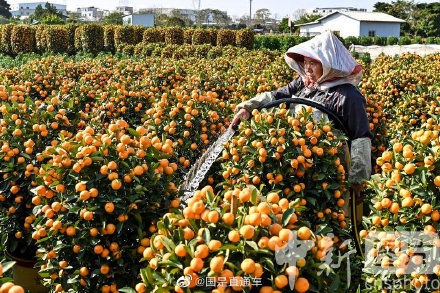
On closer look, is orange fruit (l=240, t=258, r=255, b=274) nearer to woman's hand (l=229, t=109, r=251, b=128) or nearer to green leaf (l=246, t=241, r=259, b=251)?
green leaf (l=246, t=241, r=259, b=251)

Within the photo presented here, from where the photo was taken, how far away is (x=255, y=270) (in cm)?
120

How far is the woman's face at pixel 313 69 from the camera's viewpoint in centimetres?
291

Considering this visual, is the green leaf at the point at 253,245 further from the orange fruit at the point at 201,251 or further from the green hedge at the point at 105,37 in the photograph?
the green hedge at the point at 105,37

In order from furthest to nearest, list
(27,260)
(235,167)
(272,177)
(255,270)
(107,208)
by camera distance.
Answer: (27,260)
(235,167)
(272,177)
(107,208)
(255,270)

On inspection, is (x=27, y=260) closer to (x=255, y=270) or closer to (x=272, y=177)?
(x=272, y=177)

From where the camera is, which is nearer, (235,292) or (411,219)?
(235,292)

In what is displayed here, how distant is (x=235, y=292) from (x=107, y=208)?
945 mm

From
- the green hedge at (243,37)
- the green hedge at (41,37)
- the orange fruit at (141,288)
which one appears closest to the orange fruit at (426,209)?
the orange fruit at (141,288)

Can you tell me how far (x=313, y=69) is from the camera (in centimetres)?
294

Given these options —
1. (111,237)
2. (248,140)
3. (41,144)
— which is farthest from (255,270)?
(41,144)

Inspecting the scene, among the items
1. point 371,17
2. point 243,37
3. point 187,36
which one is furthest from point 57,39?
point 371,17

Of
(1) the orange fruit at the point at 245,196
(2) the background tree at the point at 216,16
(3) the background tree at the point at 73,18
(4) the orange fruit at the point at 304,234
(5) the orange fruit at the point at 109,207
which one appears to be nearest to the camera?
(4) the orange fruit at the point at 304,234

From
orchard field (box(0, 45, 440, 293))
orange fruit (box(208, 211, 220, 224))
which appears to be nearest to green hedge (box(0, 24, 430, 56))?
orchard field (box(0, 45, 440, 293))

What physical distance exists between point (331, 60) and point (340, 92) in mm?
241
